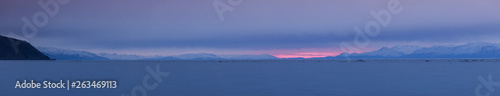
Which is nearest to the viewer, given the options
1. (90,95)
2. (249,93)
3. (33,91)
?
(90,95)

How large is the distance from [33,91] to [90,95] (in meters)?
3.10

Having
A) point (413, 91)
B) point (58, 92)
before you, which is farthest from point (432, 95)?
point (58, 92)

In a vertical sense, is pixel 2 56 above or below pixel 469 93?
above

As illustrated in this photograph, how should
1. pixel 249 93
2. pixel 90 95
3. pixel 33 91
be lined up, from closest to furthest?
pixel 90 95, pixel 33 91, pixel 249 93

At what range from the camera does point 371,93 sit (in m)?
21.5

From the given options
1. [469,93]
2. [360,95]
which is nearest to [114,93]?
[360,95]

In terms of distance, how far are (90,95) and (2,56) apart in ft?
675

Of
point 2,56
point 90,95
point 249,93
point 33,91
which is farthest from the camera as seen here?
point 2,56

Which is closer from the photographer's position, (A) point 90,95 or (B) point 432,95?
(A) point 90,95

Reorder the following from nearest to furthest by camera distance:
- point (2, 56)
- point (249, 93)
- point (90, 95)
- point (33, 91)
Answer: point (90, 95) < point (33, 91) < point (249, 93) < point (2, 56)

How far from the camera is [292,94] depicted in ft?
67.9

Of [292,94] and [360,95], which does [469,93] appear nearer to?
[360,95]

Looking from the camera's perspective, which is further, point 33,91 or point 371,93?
point 371,93

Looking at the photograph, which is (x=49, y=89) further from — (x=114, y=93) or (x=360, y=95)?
(x=360, y=95)
